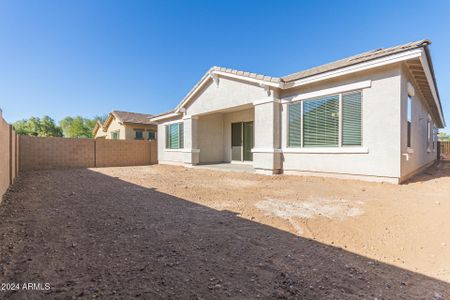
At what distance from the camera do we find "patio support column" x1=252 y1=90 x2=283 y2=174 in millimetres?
9180

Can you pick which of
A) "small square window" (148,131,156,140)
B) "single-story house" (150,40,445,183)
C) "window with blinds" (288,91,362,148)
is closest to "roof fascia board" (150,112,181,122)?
"single-story house" (150,40,445,183)

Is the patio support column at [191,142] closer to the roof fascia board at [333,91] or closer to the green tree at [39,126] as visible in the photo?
the roof fascia board at [333,91]

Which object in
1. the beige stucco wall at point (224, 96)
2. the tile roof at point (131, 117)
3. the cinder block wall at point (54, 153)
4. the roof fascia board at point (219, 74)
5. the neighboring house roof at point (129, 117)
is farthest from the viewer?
the tile roof at point (131, 117)

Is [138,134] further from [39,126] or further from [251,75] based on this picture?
[39,126]

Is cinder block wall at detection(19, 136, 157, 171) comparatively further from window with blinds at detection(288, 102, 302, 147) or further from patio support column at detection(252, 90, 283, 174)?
window with blinds at detection(288, 102, 302, 147)

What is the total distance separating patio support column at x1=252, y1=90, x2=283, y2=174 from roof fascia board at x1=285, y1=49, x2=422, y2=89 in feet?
3.86

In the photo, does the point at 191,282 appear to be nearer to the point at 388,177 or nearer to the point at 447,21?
the point at 388,177

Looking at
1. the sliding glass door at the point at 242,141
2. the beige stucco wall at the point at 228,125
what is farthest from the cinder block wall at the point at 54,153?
the sliding glass door at the point at 242,141

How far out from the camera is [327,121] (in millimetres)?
8078

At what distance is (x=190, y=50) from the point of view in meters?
18.4

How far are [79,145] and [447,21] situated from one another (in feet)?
69.8

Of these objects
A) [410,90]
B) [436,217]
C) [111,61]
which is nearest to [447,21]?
[410,90]

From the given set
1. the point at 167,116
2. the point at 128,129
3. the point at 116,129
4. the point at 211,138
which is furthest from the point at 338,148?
the point at 116,129

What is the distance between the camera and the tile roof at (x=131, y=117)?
72.8 feet
